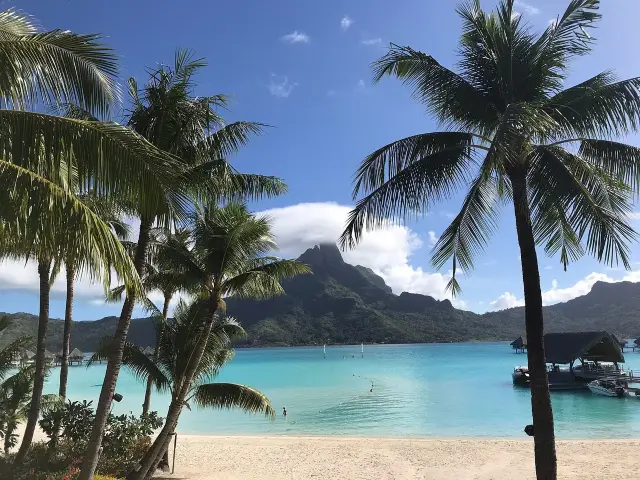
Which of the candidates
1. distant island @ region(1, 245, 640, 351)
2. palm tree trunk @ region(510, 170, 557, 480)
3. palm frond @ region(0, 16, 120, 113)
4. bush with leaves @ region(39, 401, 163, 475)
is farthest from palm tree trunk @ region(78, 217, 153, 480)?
distant island @ region(1, 245, 640, 351)

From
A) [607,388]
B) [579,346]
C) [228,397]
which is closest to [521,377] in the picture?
[579,346]

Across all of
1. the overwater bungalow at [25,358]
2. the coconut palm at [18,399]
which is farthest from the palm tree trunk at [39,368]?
the overwater bungalow at [25,358]

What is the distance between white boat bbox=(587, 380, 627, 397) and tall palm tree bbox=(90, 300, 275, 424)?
27906 millimetres

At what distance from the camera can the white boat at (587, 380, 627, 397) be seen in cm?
2964

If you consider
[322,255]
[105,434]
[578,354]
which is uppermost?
[322,255]

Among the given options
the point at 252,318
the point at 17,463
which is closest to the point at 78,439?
the point at 17,463

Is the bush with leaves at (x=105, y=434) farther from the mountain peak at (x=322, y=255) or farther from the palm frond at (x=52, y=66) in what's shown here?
the mountain peak at (x=322, y=255)

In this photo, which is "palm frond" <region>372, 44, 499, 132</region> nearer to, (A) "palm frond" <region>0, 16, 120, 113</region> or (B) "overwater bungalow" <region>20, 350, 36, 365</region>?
(A) "palm frond" <region>0, 16, 120, 113</region>

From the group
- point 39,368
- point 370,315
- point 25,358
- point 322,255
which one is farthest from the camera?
point 322,255

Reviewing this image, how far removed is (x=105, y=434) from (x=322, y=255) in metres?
154

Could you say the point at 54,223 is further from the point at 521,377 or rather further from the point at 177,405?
the point at 521,377

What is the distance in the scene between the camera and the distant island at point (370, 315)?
141 meters

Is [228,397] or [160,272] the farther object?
[160,272]

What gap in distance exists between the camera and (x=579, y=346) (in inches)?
1282
